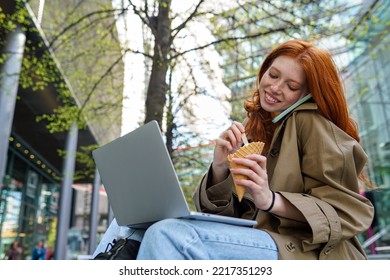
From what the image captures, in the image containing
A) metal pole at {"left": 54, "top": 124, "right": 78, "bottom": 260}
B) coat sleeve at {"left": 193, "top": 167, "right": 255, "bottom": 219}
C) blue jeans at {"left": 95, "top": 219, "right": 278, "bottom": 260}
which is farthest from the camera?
metal pole at {"left": 54, "top": 124, "right": 78, "bottom": 260}

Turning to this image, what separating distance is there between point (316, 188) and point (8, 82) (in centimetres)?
757

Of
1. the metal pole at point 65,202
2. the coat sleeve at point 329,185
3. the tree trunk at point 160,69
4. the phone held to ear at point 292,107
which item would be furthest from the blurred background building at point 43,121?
the coat sleeve at point 329,185

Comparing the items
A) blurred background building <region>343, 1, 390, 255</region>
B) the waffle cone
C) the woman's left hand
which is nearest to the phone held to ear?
the waffle cone

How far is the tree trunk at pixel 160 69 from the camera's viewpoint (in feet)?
17.7

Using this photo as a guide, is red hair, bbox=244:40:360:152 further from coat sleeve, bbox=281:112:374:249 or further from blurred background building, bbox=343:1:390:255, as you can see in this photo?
blurred background building, bbox=343:1:390:255

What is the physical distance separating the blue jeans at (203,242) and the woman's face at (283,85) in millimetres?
665

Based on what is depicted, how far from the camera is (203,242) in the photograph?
4.02ft

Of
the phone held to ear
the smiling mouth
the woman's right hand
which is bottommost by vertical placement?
the woman's right hand

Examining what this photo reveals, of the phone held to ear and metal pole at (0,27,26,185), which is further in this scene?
metal pole at (0,27,26,185)

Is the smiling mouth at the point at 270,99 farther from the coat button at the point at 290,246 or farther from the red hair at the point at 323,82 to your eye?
the coat button at the point at 290,246

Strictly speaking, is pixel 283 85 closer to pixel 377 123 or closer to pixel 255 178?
pixel 255 178

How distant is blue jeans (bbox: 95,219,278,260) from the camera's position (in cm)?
118

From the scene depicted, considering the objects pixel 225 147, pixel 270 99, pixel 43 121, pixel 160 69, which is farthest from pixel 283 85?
pixel 43 121
